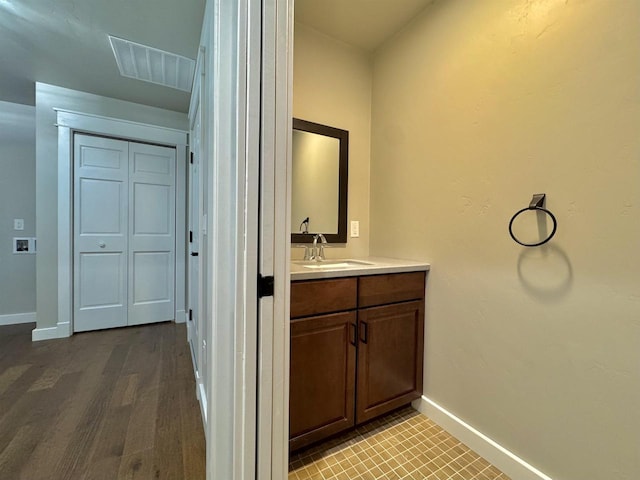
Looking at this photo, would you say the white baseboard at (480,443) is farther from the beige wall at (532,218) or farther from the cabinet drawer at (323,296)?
the cabinet drawer at (323,296)

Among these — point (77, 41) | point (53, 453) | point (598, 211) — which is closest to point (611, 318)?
point (598, 211)

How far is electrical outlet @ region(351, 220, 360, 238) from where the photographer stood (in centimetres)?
212

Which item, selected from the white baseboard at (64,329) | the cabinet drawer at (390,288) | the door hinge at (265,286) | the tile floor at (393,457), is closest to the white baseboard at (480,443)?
the tile floor at (393,457)

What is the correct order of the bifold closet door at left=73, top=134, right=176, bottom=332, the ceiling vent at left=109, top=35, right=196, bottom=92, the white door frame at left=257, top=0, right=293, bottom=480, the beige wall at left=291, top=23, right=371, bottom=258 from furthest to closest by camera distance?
the bifold closet door at left=73, top=134, right=176, bottom=332
the ceiling vent at left=109, top=35, right=196, bottom=92
the beige wall at left=291, top=23, right=371, bottom=258
the white door frame at left=257, top=0, right=293, bottom=480

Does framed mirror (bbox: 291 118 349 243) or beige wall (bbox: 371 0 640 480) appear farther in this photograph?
framed mirror (bbox: 291 118 349 243)

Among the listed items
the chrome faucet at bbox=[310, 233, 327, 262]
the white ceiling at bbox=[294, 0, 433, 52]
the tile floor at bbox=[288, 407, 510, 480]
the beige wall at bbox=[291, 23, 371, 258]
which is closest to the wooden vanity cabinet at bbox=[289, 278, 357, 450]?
the tile floor at bbox=[288, 407, 510, 480]

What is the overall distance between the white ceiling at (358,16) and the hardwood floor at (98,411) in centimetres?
255

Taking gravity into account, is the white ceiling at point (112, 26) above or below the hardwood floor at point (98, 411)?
above

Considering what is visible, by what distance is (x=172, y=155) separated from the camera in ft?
10.6

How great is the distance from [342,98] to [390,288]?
55.0 inches

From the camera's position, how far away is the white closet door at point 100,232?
9.27 feet

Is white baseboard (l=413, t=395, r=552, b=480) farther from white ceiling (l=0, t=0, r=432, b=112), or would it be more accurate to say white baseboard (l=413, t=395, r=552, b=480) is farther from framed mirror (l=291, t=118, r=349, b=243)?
white ceiling (l=0, t=0, r=432, b=112)

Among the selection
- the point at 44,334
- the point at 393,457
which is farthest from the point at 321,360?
the point at 44,334

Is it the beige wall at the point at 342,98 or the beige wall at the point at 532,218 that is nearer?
the beige wall at the point at 532,218
